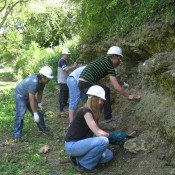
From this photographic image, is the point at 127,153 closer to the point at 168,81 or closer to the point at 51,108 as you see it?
the point at 168,81

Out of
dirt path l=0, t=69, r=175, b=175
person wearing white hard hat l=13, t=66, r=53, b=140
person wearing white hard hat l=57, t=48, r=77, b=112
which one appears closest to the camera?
dirt path l=0, t=69, r=175, b=175

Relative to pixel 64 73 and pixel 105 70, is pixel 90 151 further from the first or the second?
pixel 64 73

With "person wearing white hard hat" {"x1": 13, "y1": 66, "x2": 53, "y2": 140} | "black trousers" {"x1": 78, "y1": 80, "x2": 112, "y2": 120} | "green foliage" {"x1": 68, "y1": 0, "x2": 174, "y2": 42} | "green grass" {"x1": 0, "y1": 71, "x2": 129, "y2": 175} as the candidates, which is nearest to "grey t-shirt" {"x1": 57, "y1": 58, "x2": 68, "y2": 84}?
"green foliage" {"x1": 68, "y1": 0, "x2": 174, "y2": 42}

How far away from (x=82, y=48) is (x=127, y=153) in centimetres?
470

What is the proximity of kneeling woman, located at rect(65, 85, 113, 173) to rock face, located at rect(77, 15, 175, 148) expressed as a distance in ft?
1.96

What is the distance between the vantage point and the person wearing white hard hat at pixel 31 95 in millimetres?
7090

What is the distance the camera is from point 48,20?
2272cm

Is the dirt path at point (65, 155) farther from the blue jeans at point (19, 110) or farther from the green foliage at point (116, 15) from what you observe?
the green foliage at point (116, 15)

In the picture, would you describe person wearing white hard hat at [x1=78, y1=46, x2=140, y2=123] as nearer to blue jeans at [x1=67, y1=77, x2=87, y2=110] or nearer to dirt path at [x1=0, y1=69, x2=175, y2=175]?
blue jeans at [x1=67, y1=77, x2=87, y2=110]

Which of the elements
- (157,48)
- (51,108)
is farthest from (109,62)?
(51,108)

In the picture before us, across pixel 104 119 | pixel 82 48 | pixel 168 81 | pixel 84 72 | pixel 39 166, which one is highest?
pixel 82 48

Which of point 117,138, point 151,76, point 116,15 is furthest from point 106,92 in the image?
point 116,15

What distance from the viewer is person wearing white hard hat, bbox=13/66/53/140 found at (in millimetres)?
7090

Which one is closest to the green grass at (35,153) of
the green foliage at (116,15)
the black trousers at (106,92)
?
the black trousers at (106,92)
